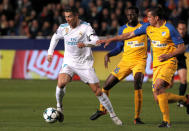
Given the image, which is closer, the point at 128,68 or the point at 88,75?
the point at 88,75

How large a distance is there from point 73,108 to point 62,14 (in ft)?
35.6

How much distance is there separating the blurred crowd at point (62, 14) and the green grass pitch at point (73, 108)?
3.74 metres

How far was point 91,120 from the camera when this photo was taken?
1017 cm

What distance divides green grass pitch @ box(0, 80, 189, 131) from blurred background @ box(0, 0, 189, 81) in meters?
0.90

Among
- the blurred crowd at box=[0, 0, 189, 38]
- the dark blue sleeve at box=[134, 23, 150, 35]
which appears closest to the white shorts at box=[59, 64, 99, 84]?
the dark blue sleeve at box=[134, 23, 150, 35]

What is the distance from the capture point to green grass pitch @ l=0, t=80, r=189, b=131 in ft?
30.1

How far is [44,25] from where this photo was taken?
22.0 meters

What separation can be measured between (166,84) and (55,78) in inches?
411

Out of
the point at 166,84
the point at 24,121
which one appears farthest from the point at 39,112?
the point at 166,84

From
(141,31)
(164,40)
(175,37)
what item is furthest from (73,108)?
(175,37)

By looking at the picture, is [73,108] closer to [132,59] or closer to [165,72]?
[132,59]

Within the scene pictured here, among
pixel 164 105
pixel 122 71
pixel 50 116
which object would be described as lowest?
pixel 50 116

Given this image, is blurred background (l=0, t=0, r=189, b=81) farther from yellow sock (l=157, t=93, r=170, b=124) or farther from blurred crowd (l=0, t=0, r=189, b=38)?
yellow sock (l=157, t=93, r=170, b=124)

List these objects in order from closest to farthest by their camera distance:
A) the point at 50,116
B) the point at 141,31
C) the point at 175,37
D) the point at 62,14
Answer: the point at 175,37, the point at 141,31, the point at 50,116, the point at 62,14
